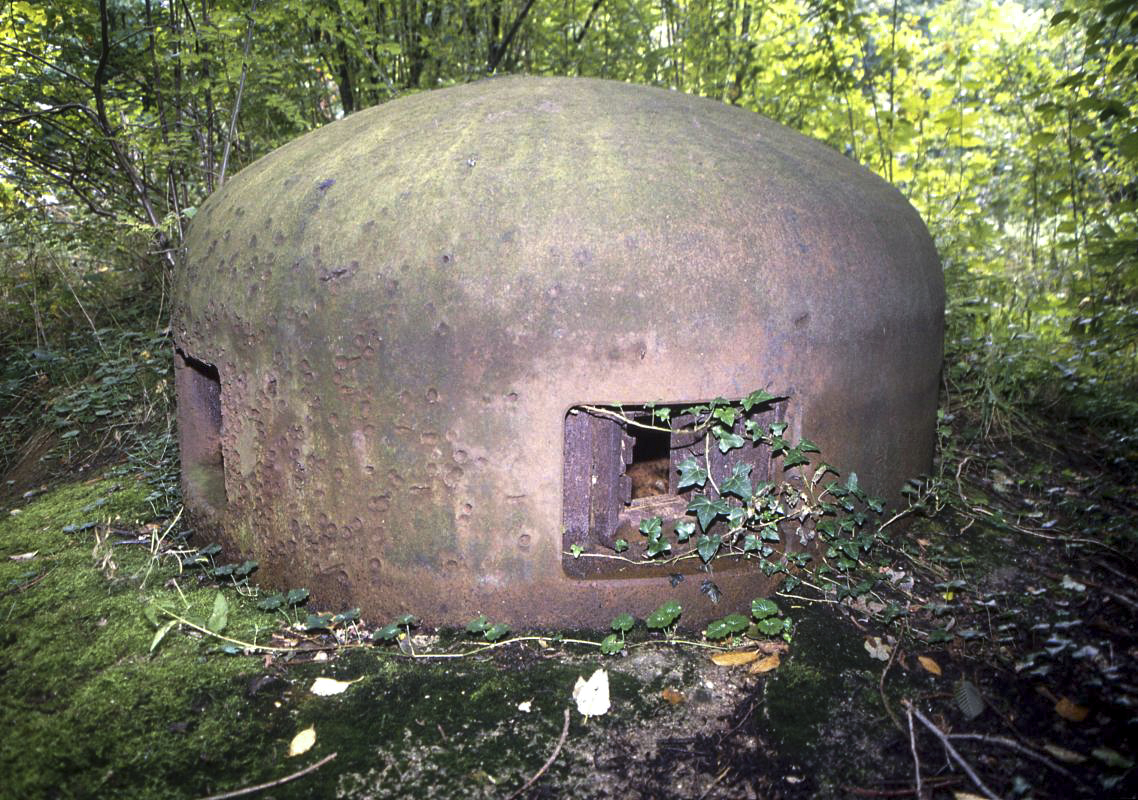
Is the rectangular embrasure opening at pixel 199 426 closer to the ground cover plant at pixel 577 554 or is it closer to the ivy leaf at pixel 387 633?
the ground cover plant at pixel 577 554

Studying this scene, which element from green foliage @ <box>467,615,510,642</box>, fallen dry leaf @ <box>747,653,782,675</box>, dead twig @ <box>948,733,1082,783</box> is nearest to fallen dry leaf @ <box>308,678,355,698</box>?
green foliage @ <box>467,615,510,642</box>

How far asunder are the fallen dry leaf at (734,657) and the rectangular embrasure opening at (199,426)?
2020 mm

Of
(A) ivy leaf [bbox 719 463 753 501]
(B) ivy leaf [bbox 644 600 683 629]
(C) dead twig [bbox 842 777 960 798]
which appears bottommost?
(C) dead twig [bbox 842 777 960 798]

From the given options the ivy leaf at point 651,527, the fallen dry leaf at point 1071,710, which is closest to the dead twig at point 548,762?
the ivy leaf at point 651,527

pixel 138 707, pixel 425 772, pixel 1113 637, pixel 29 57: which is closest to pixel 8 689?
pixel 138 707

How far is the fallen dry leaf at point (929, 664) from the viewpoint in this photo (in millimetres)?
2280

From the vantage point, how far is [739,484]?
2.40 metres

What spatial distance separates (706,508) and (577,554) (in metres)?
0.44

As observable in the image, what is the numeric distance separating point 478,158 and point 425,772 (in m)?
1.79

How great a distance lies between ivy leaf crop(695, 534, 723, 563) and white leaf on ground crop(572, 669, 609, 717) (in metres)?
0.48

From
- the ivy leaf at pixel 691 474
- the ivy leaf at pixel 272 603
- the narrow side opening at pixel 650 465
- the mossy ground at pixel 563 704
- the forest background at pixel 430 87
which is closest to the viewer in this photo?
the mossy ground at pixel 563 704

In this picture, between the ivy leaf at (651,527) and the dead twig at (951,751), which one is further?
the ivy leaf at (651,527)

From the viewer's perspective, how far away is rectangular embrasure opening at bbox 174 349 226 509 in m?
3.03

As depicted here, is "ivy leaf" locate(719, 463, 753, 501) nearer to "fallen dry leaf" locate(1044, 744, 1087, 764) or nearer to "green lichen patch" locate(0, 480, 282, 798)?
"fallen dry leaf" locate(1044, 744, 1087, 764)
